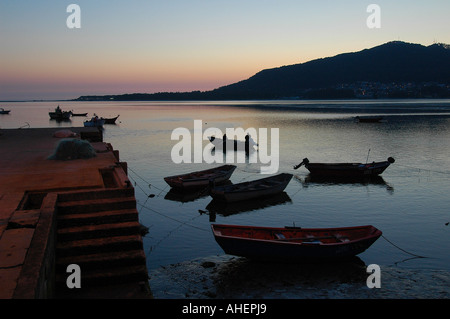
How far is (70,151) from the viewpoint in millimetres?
18500

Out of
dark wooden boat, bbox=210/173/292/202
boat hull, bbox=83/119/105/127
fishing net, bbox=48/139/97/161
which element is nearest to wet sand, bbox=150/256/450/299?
fishing net, bbox=48/139/97/161

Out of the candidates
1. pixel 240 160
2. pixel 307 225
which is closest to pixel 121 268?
pixel 307 225

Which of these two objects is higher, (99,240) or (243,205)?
(99,240)

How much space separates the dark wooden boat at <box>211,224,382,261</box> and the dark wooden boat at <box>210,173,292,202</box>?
8304 mm

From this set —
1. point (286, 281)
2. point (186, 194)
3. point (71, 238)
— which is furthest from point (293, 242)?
point (186, 194)

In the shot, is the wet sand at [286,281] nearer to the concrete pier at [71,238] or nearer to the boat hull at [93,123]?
the concrete pier at [71,238]

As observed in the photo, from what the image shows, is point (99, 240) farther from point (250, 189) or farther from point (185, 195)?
point (185, 195)

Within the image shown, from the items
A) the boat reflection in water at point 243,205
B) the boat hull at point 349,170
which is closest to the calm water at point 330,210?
the boat reflection in water at point 243,205

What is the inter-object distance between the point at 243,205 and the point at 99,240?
15.0 m

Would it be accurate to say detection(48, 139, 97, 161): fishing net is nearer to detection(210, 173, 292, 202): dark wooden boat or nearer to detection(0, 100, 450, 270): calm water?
detection(0, 100, 450, 270): calm water
